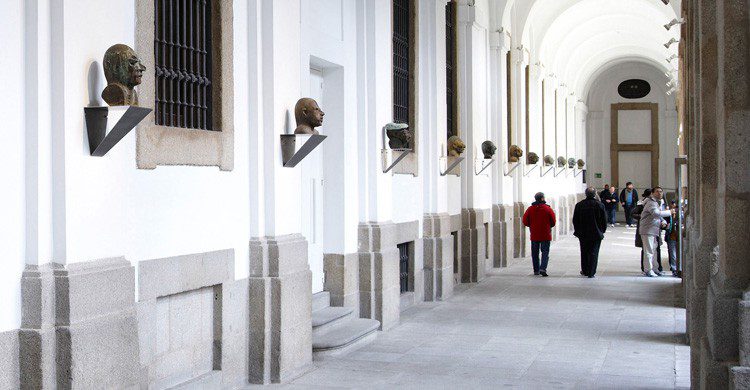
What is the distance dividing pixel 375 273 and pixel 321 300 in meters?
1.01

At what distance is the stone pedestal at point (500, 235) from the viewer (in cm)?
1959

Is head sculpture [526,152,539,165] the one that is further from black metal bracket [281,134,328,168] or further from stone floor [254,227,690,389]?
black metal bracket [281,134,328,168]

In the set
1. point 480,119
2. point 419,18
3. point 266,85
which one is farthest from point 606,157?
point 266,85

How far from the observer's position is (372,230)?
1141cm

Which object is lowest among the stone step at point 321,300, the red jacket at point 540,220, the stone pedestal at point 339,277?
the stone step at point 321,300

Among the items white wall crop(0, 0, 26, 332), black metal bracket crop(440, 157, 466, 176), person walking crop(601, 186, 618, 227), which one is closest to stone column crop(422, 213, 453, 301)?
black metal bracket crop(440, 157, 466, 176)

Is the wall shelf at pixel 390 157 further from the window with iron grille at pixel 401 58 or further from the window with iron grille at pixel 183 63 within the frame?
the window with iron grille at pixel 183 63

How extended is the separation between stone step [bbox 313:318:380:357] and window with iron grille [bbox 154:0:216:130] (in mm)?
2730

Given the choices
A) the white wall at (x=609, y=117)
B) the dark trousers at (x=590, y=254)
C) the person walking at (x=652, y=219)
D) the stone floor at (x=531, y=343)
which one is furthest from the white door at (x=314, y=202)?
the white wall at (x=609, y=117)

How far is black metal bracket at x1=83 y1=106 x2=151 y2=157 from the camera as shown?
19.4ft

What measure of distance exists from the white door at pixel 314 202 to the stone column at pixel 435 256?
3422 mm

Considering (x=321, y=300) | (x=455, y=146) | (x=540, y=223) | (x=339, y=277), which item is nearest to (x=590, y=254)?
(x=540, y=223)

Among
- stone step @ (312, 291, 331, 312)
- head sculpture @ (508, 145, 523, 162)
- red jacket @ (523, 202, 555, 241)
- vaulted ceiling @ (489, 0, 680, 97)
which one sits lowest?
stone step @ (312, 291, 331, 312)

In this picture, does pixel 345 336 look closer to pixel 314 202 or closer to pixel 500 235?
pixel 314 202
